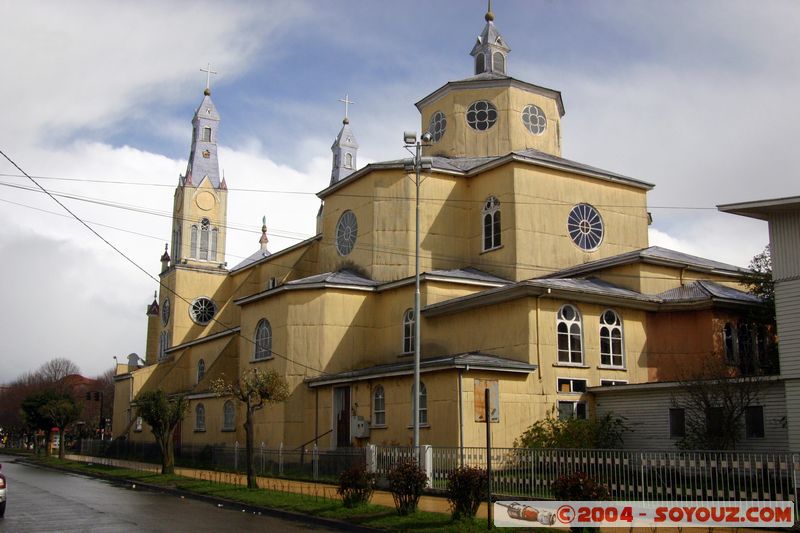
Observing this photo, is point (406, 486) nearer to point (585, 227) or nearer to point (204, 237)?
point (585, 227)

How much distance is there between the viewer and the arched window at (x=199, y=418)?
1601 inches

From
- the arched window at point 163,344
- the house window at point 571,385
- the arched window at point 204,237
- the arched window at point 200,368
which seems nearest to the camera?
the house window at point 571,385

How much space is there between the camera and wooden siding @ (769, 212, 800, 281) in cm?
1920

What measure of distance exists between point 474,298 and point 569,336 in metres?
3.56

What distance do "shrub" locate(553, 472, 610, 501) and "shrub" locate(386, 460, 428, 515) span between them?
12.8ft

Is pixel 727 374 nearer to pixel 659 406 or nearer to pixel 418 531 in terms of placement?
pixel 659 406

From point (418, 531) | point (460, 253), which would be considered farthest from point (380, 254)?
point (418, 531)

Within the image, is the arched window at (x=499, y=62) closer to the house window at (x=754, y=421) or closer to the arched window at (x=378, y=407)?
the arched window at (x=378, y=407)

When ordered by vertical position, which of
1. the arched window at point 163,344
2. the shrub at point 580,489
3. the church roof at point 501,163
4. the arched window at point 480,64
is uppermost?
the arched window at point 480,64

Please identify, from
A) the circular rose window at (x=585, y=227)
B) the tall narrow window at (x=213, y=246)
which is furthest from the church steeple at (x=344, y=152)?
the circular rose window at (x=585, y=227)

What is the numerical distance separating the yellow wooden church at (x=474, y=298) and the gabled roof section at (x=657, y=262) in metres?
0.09

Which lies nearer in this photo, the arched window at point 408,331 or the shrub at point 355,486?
the shrub at point 355,486

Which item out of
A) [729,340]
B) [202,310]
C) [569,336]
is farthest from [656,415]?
[202,310]

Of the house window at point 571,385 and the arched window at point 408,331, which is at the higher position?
the arched window at point 408,331
